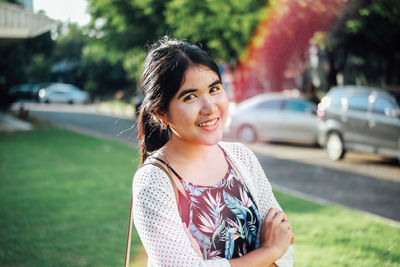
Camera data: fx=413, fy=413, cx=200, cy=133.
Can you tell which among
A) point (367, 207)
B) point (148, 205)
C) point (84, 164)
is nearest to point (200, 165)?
point (148, 205)

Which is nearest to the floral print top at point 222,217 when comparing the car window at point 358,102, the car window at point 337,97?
the car window at point 358,102

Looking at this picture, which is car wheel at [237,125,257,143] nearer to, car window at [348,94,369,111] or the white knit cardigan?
car window at [348,94,369,111]

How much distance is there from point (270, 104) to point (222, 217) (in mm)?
12111

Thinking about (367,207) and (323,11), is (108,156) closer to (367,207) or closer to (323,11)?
(367,207)

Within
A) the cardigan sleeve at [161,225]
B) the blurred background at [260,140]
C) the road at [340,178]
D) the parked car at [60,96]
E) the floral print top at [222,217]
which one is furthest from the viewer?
the parked car at [60,96]

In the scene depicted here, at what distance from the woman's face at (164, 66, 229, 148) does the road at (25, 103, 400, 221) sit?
3004 millimetres

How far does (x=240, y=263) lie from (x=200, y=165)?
402 millimetres

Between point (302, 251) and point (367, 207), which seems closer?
point (302, 251)

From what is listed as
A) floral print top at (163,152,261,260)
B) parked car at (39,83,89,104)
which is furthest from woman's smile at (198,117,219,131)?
parked car at (39,83,89,104)

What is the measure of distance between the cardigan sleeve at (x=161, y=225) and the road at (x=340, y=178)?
3113 mm

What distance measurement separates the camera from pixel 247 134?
540 inches

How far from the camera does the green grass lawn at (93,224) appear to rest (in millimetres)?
4102

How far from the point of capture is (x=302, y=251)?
4.15m

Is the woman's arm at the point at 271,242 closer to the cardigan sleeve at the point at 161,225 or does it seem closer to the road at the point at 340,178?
the cardigan sleeve at the point at 161,225
